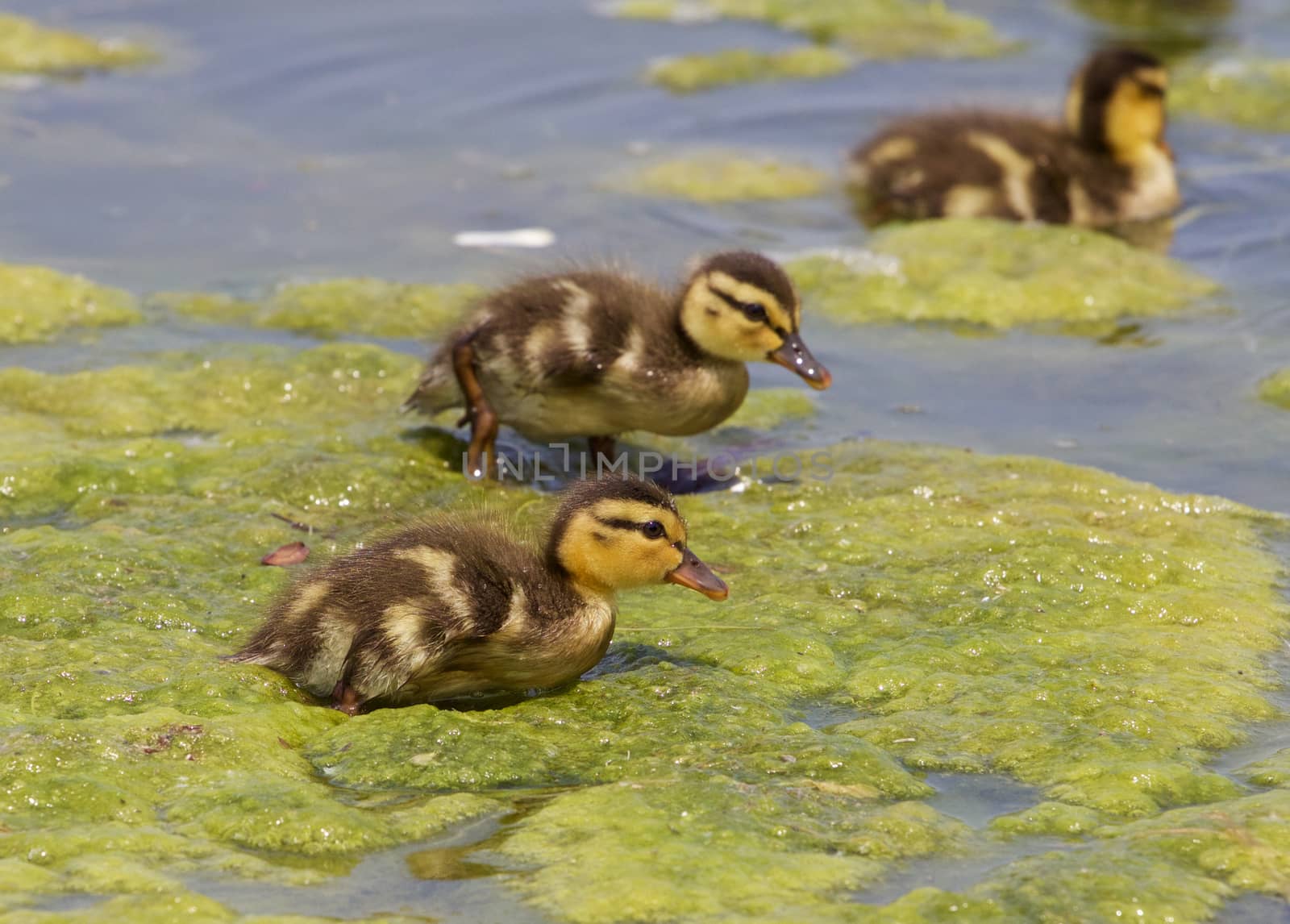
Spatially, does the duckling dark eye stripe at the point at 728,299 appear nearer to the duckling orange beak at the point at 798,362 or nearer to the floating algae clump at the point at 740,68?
the duckling orange beak at the point at 798,362

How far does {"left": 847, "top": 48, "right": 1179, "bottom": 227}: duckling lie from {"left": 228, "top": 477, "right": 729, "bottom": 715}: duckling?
5609 millimetres

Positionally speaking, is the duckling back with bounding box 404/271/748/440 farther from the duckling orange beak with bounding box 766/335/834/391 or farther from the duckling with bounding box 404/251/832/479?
the duckling orange beak with bounding box 766/335/834/391

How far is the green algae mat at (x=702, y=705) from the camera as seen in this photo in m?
3.91

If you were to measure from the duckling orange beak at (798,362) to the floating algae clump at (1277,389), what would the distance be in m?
2.22

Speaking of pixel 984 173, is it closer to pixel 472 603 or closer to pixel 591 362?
pixel 591 362

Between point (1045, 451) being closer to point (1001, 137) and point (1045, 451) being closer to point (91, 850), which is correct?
point (1001, 137)

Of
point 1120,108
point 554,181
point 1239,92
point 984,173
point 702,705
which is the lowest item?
point 702,705

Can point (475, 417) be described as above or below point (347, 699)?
above

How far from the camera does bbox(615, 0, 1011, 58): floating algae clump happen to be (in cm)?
1430

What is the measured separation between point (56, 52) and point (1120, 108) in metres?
7.51

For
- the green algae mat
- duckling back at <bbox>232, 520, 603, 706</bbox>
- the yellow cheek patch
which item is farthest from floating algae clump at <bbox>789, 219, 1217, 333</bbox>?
duckling back at <bbox>232, 520, 603, 706</bbox>

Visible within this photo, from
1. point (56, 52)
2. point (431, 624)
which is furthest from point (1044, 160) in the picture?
point (56, 52)

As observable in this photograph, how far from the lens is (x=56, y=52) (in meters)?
13.0

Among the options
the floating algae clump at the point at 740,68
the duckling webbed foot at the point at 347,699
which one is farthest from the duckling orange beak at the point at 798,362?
the floating algae clump at the point at 740,68
